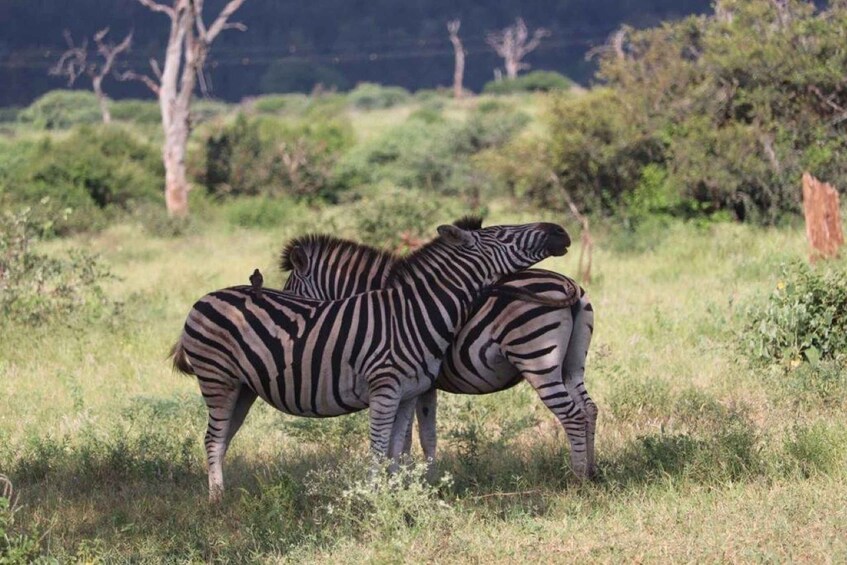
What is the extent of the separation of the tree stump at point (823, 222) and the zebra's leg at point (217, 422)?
8504 mm

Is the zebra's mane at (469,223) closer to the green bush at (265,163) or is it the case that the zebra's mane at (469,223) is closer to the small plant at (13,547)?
the small plant at (13,547)

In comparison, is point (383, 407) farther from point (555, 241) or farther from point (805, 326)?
point (805, 326)

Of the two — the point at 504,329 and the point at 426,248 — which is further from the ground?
the point at 426,248

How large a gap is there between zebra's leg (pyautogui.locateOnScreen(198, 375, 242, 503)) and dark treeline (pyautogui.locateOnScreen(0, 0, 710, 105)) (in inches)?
2995

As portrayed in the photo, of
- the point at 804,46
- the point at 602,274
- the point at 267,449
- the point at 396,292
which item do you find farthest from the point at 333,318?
the point at 804,46

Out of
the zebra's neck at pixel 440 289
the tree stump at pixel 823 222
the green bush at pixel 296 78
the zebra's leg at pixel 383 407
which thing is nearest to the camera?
the zebra's leg at pixel 383 407

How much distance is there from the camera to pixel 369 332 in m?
5.88

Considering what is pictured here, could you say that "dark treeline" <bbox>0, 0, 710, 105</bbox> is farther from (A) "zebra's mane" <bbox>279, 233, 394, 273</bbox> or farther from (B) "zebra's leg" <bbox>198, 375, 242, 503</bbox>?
(B) "zebra's leg" <bbox>198, 375, 242, 503</bbox>

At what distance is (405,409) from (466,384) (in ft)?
1.17

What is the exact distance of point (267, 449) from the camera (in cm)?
736

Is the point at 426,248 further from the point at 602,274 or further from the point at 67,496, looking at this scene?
the point at 602,274

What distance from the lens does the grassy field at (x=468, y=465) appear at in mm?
5191

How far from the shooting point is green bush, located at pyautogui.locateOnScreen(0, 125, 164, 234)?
21.7 metres

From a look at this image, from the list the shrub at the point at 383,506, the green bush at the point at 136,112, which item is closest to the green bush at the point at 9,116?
the green bush at the point at 136,112
